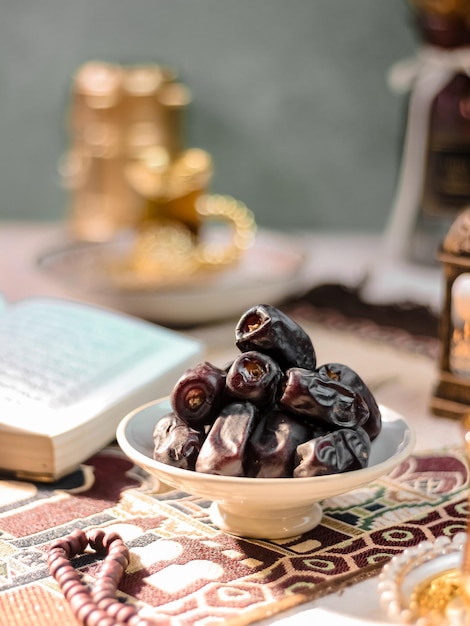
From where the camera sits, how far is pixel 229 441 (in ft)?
1.97

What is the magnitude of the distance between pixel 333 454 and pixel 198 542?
114 mm

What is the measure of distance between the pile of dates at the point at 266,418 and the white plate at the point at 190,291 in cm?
49

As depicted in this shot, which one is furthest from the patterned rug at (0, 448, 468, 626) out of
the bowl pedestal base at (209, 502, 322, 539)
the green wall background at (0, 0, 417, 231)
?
the green wall background at (0, 0, 417, 231)

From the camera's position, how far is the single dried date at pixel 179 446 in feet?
2.02

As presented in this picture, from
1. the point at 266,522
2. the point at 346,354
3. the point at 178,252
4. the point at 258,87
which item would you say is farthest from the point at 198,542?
the point at 258,87

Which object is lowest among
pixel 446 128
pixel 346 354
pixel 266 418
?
pixel 346 354

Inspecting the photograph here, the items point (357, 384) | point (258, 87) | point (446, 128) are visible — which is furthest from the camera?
point (258, 87)

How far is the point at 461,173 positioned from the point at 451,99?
0.09 meters

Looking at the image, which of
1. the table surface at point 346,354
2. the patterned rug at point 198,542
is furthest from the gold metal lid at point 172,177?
the patterned rug at point 198,542

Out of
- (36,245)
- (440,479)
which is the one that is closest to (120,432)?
(440,479)

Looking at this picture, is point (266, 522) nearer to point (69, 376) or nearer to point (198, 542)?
point (198, 542)

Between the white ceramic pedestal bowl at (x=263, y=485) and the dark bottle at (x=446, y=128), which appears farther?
the dark bottle at (x=446, y=128)

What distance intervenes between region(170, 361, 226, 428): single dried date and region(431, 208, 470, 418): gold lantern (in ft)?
1.02

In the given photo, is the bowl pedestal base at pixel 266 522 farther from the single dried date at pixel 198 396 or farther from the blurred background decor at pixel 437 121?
the blurred background decor at pixel 437 121
